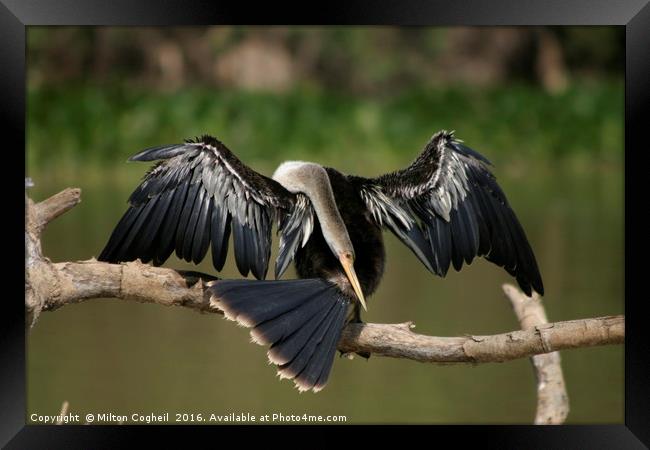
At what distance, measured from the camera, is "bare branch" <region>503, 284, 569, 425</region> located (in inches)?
157

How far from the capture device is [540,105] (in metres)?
12.2

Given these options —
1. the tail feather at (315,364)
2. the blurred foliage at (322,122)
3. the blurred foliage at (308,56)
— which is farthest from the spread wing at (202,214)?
the blurred foliage at (308,56)

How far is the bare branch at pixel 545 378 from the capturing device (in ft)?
13.1

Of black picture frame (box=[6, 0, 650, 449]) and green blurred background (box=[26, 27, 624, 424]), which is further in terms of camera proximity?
green blurred background (box=[26, 27, 624, 424])

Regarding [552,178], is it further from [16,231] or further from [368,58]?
[16,231]

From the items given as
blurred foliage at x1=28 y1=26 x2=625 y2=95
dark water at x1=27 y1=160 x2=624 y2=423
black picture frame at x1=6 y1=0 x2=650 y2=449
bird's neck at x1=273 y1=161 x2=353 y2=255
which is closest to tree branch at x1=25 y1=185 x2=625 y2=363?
black picture frame at x1=6 y1=0 x2=650 y2=449

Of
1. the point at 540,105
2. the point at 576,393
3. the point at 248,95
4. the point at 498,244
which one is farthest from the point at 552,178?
the point at 498,244

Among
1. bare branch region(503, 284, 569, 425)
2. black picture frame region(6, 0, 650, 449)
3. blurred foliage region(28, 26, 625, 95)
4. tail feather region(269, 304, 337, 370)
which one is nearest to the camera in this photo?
black picture frame region(6, 0, 650, 449)

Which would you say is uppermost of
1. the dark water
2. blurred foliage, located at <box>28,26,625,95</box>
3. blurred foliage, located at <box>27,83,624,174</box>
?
blurred foliage, located at <box>28,26,625,95</box>

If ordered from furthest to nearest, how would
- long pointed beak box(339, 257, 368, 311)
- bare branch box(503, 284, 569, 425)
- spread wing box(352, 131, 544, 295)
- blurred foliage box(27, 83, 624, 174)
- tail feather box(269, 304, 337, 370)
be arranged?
blurred foliage box(27, 83, 624, 174) → bare branch box(503, 284, 569, 425) → spread wing box(352, 131, 544, 295) → long pointed beak box(339, 257, 368, 311) → tail feather box(269, 304, 337, 370)

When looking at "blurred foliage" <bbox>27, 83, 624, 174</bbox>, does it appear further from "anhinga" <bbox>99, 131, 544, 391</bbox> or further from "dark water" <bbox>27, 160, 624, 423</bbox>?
"anhinga" <bbox>99, 131, 544, 391</bbox>
